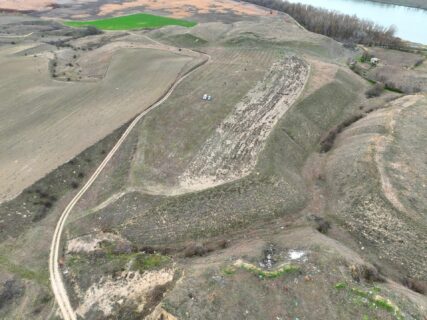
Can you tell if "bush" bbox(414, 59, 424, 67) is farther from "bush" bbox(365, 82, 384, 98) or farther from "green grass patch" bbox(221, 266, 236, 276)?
"green grass patch" bbox(221, 266, 236, 276)

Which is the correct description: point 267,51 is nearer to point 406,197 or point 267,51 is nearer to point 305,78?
point 305,78

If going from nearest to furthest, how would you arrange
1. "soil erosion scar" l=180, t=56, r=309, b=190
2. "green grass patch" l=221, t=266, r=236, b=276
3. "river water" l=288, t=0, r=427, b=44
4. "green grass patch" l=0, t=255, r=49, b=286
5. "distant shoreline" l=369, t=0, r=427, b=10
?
"green grass patch" l=221, t=266, r=236, b=276, "green grass patch" l=0, t=255, r=49, b=286, "soil erosion scar" l=180, t=56, r=309, b=190, "river water" l=288, t=0, r=427, b=44, "distant shoreline" l=369, t=0, r=427, b=10

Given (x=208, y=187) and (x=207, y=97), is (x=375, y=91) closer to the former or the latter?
(x=207, y=97)

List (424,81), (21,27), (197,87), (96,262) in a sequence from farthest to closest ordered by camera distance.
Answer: (21,27) → (424,81) → (197,87) → (96,262)

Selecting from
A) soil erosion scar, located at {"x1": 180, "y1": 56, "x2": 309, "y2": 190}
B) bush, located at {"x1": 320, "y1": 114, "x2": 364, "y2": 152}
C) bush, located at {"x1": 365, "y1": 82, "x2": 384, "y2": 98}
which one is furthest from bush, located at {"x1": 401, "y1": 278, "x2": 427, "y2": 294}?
bush, located at {"x1": 365, "y1": 82, "x2": 384, "y2": 98}

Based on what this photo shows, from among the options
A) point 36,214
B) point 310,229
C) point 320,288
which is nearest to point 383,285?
point 320,288

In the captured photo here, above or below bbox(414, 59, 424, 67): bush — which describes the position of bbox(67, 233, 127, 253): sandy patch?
below
